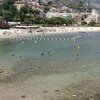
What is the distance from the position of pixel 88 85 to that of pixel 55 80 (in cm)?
436

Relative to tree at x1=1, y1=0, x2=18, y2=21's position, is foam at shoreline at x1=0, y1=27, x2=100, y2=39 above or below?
below

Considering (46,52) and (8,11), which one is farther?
(8,11)

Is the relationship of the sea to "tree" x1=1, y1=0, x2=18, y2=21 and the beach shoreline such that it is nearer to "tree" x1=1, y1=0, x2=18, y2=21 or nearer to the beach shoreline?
the beach shoreline

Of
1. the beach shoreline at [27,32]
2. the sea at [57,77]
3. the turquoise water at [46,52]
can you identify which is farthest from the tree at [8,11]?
the sea at [57,77]

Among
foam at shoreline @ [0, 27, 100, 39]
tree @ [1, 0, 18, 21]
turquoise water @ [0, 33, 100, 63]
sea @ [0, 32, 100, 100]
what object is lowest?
foam at shoreline @ [0, 27, 100, 39]

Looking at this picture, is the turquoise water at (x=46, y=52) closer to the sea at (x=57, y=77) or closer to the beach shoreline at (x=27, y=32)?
the sea at (x=57, y=77)

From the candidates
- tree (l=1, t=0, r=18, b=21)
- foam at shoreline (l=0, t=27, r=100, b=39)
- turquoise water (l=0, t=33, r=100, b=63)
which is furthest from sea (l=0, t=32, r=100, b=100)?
tree (l=1, t=0, r=18, b=21)

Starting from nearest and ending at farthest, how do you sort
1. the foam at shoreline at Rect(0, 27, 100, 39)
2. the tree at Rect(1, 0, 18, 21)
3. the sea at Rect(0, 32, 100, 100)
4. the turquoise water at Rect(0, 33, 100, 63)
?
1. the sea at Rect(0, 32, 100, 100)
2. the turquoise water at Rect(0, 33, 100, 63)
3. the foam at shoreline at Rect(0, 27, 100, 39)
4. the tree at Rect(1, 0, 18, 21)

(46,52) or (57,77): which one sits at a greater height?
(57,77)

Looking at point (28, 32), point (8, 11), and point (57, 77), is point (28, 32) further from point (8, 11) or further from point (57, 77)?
point (57, 77)

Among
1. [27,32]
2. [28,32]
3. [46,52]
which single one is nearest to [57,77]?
[46,52]

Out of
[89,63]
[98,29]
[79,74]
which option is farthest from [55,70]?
[98,29]

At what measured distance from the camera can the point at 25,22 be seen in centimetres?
16825

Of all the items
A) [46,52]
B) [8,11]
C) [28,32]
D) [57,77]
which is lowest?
[28,32]
